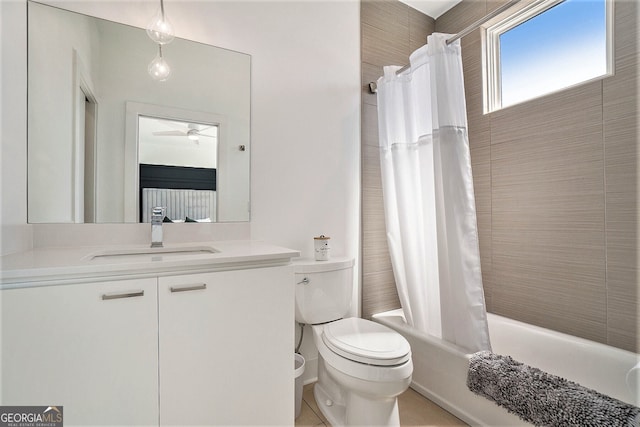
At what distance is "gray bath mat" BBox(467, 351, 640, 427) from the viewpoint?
943 millimetres

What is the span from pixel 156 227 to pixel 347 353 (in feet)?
3.33

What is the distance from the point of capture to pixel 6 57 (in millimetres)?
1056

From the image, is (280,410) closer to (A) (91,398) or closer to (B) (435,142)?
(A) (91,398)

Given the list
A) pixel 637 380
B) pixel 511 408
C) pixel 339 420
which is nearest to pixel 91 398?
pixel 339 420

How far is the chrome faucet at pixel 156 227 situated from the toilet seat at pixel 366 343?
0.89 meters

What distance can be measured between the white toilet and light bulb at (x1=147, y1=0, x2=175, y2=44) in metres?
1.25

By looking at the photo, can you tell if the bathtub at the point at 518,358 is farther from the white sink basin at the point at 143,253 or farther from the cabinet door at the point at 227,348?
the white sink basin at the point at 143,253

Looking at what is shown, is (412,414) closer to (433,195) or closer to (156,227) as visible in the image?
(433,195)

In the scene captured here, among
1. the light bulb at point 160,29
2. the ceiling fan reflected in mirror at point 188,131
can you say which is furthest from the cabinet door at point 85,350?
the light bulb at point 160,29

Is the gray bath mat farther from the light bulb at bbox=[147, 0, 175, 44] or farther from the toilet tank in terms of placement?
the light bulb at bbox=[147, 0, 175, 44]

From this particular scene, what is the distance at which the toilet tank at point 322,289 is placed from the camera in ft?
5.13

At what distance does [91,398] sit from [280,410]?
0.65 meters

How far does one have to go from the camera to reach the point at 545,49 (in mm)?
1865

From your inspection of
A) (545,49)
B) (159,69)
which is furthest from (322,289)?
(545,49)
